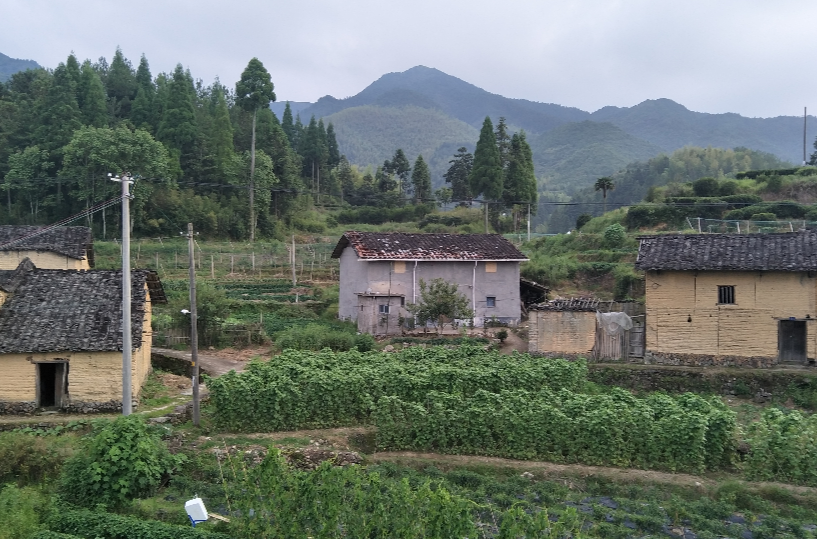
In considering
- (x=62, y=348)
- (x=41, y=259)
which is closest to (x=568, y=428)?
(x=62, y=348)

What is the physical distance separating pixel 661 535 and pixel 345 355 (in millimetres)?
11010

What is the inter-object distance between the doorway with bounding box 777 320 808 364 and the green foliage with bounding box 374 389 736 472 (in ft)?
26.7

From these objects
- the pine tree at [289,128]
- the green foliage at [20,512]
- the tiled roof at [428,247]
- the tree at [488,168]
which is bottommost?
the green foliage at [20,512]

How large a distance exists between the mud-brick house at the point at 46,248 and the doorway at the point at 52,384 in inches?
504

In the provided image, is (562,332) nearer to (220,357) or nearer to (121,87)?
(220,357)

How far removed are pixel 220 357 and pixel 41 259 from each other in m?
11.1

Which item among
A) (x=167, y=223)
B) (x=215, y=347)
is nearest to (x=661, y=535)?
(x=215, y=347)

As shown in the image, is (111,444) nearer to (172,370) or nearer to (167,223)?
(172,370)

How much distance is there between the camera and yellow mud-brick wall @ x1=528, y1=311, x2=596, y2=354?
80.3 ft

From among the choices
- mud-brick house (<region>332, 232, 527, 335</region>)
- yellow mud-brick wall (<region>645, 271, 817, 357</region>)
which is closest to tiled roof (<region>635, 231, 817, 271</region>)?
yellow mud-brick wall (<region>645, 271, 817, 357</region>)

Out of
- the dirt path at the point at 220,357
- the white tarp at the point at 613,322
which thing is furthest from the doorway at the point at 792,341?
the dirt path at the point at 220,357

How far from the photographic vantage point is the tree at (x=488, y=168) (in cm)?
5438

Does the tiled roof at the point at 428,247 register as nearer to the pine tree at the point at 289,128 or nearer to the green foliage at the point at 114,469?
the green foliage at the point at 114,469

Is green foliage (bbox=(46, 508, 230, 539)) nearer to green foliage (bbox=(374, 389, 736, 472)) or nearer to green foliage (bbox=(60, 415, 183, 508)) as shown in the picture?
green foliage (bbox=(60, 415, 183, 508))
